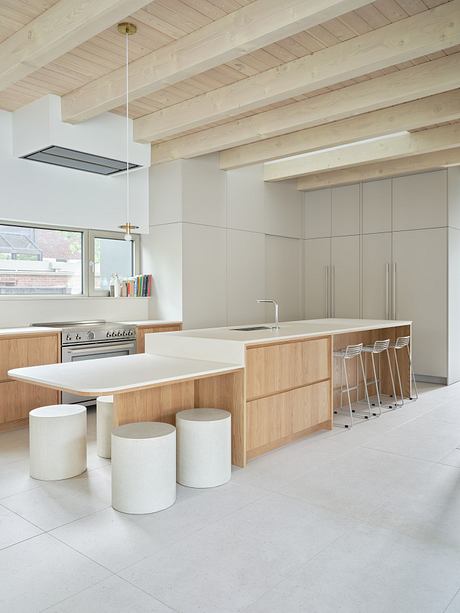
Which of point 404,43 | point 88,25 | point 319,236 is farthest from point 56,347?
point 319,236

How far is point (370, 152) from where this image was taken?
6418 mm

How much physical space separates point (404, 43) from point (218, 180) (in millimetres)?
3685

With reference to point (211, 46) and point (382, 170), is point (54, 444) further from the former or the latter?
point (382, 170)

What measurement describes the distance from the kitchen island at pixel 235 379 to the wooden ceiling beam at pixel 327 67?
2077mm

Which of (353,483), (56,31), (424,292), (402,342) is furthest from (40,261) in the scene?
(424,292)

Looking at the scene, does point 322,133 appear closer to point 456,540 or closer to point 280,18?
point 280,18

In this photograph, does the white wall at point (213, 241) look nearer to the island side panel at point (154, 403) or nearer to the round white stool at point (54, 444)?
the island side panel at point (154, 403)

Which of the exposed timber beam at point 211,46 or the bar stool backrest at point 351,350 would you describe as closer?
the exposed timber beam at point 211,46

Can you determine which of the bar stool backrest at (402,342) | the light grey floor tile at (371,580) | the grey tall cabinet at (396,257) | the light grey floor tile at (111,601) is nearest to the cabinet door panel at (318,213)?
the grey tall cabinet at (396,257)

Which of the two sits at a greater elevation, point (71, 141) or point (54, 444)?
point (71, 141)

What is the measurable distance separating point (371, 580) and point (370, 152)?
207 inches

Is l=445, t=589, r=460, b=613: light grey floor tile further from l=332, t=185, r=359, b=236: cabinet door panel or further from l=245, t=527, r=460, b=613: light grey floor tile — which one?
l=332, t=185, r=359, b=236: cabinet door panel

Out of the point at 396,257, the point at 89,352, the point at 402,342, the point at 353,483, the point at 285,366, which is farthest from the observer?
the point at 396,257

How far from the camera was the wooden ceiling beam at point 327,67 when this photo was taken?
3.44 m
